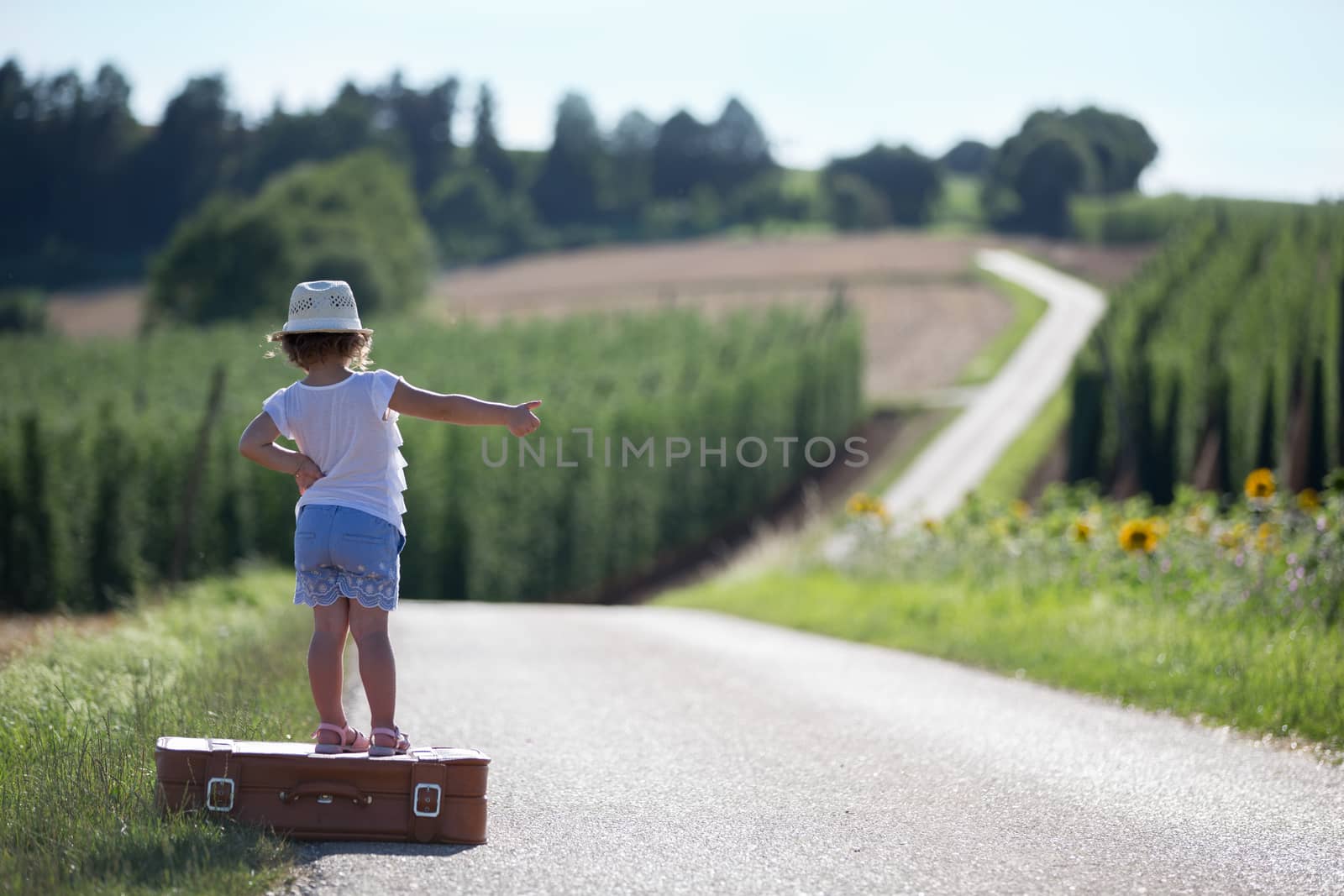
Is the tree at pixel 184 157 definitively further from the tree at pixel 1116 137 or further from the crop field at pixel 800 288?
the tree at pixel 1116 137

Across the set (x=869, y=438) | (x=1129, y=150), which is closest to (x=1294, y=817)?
(x=869, y=438)

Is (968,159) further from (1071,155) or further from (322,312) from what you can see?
(322,312)

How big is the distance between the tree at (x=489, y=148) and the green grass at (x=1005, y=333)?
4281cm

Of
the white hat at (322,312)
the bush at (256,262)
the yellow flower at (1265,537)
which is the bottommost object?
the yellow flower at (1265,537)

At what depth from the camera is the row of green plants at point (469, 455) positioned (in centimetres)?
2898

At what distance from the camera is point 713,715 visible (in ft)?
25.7

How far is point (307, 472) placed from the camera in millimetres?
5031

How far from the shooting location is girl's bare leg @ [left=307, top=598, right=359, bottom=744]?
5.06 m

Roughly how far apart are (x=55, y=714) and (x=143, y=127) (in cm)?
10079

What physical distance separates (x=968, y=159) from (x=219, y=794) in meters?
111

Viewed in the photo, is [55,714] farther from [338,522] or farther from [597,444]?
[597,444]

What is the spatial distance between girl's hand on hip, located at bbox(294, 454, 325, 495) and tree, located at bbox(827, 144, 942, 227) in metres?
113

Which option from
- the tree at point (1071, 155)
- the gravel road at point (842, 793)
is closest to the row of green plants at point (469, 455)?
the gravel road at point (842, 793)

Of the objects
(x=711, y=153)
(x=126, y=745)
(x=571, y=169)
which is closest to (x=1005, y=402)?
(x=711, y=153)
